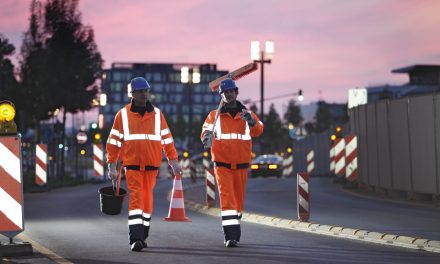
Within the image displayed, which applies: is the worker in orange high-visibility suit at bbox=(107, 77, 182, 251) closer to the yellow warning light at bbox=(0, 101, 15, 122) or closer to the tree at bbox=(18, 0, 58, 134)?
the yellow warning light at bbox=(0, 101, 15, 122)

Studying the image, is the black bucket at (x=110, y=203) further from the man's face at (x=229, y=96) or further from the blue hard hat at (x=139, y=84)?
the man's face at (x=229, y=96)

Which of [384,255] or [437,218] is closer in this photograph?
[384,255]

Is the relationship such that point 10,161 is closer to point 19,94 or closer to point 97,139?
point 97,139

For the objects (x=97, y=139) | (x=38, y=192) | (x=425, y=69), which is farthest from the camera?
(x=425, y=69)

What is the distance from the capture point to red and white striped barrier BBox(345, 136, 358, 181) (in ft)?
100

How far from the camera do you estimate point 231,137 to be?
13.1 m

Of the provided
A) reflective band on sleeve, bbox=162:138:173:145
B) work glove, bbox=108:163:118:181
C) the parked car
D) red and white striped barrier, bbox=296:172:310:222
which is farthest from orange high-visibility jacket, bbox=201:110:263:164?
the parked car

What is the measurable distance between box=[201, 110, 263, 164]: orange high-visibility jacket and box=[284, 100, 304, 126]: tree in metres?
166

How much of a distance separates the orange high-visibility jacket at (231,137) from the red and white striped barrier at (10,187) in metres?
2.48

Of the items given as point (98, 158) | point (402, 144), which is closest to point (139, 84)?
point (402, 144)

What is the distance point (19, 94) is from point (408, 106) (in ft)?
94.9

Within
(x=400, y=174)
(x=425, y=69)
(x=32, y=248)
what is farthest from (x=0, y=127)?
(x=425, y=69)

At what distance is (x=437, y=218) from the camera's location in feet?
60.7

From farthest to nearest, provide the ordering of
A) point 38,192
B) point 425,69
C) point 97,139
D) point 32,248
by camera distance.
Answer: point 425,69 → point 97,139 → point 38,192 → point 32,248
